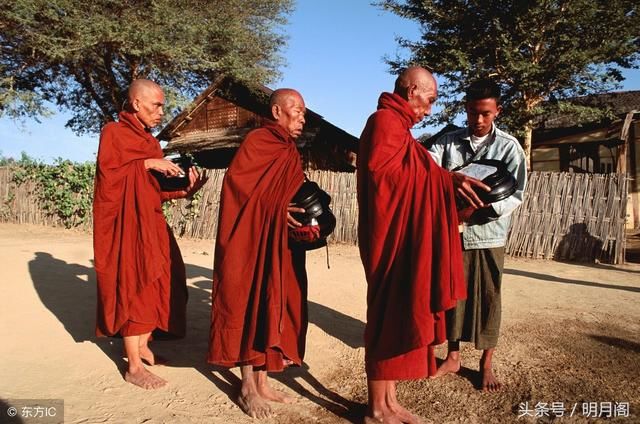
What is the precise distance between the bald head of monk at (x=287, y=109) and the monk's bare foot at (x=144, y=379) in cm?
177

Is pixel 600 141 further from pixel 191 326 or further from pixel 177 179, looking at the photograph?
pixel 177 179

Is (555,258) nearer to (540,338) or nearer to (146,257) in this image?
(540,338)

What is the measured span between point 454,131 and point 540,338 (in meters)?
1.96

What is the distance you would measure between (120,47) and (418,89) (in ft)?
48.1

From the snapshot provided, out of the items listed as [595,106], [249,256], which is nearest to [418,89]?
[249,256]

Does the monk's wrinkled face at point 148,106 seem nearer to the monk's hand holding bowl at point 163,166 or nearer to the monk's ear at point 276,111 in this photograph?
the monk's hand holding bowl at point 163,166

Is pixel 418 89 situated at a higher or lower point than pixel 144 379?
higher

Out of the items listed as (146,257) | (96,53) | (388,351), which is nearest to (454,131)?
(388,351)

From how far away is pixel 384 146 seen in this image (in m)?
2.23

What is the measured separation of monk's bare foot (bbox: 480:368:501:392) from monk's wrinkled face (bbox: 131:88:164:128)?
8.93 feet

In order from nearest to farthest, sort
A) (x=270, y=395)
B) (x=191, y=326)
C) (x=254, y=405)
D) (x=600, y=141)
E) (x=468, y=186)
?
(x=468, y=186) → (x=254, y=405) → (x=270, y=395) → (x=191, y=326) → (x=600, y=141)

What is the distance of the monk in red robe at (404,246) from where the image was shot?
85.4 inches

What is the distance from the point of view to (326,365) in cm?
333

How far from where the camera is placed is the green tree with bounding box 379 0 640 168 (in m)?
11.6
